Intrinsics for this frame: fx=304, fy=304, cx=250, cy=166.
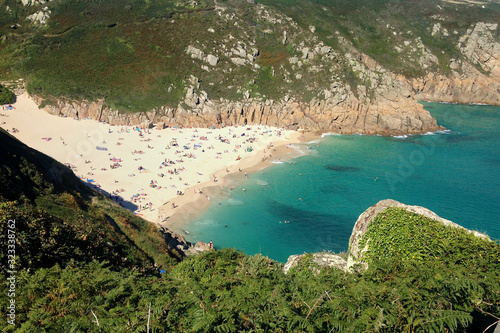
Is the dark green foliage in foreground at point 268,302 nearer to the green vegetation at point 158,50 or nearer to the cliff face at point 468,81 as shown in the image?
the green vegetation at point 158,50

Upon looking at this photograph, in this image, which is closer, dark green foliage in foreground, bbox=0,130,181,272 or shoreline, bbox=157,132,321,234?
dark green foliage in foreground, bbox=0,130,181,272

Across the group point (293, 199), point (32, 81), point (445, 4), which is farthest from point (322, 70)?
point (445, 4)

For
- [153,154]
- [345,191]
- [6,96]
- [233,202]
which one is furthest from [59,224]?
[6,96]

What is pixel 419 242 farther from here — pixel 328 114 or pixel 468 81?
pixel 468 81

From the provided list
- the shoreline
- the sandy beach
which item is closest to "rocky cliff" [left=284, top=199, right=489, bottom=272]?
the shoreline

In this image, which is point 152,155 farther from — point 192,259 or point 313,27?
point 313,27

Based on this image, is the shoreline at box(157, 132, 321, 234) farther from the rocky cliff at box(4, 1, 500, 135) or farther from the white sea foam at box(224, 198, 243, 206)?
the rocky cliff at box(4, 1, 500, 135)
